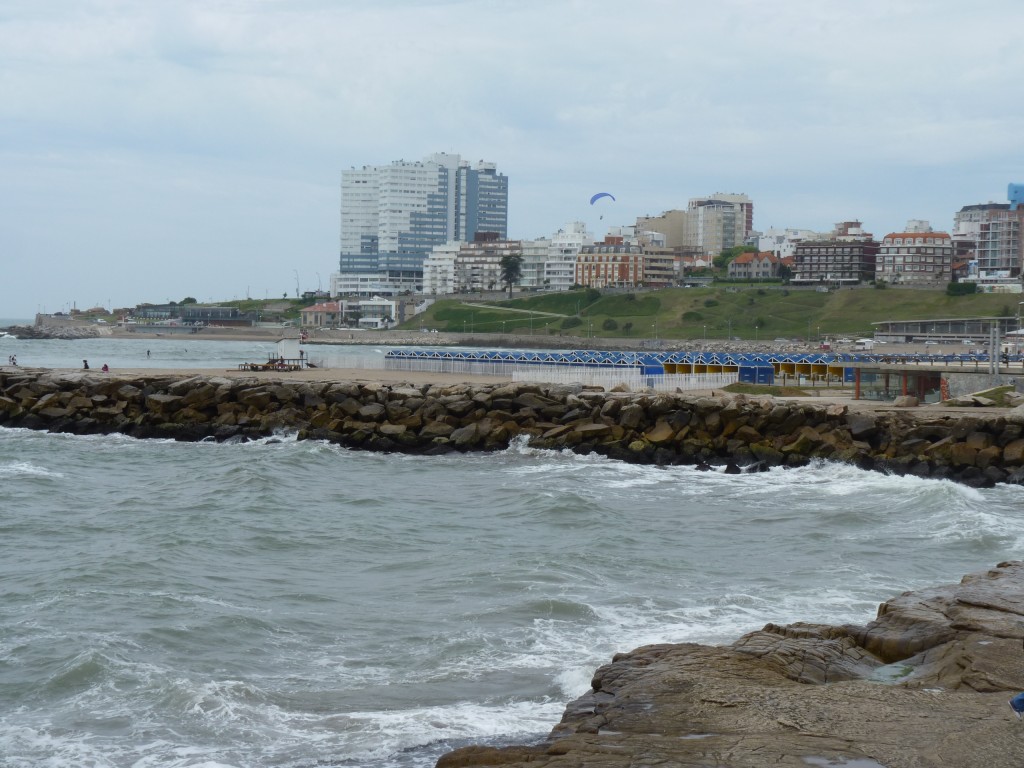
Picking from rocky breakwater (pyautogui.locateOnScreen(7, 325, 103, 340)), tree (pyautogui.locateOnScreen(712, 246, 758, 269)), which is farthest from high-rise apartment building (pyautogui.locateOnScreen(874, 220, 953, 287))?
rocky breakwater (pyautogui.locateOnScreen(7, 325, 103, 340))

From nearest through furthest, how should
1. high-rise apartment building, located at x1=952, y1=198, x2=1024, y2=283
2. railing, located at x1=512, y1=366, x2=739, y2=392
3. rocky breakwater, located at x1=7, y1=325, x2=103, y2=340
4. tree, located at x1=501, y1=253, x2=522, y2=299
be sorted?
railing, located at x1=512, y1=366, x2=739, y2=392
rocky breakwater, located at x1=7, y1=325, x2=103, y2=340
high-rise apartment building, located at x1=952, y1=198, x2=1024, y2=283
tree, located at x1=501, y1=253, x2=522, y2=299

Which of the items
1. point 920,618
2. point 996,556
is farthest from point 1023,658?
point 996,556

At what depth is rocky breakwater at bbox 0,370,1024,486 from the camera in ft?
87.6

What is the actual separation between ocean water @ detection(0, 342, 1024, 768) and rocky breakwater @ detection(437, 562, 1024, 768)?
131 centimetres

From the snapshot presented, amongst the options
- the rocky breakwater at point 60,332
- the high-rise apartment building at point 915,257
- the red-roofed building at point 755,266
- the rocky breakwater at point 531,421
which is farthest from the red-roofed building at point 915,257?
the rocky breakwater at point 531,421

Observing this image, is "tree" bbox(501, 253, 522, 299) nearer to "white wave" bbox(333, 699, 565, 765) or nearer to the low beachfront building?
the low beachfront building

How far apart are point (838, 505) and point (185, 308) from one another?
163 meters

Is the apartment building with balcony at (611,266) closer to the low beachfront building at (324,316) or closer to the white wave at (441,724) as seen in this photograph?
the low beachfront building at (324,316)

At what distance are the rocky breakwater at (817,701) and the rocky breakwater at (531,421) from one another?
16.3 metres

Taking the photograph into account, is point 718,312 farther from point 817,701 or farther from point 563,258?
point 817,701

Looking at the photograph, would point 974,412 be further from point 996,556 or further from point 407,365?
point 407,365

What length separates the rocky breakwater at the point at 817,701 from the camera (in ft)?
24.3

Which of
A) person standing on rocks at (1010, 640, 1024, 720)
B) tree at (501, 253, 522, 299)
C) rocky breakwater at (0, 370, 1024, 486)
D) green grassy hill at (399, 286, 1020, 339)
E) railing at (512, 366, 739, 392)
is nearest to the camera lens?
person standing on rocks at (1010, 640, 1024, 720)

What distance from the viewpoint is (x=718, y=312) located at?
131 meters
